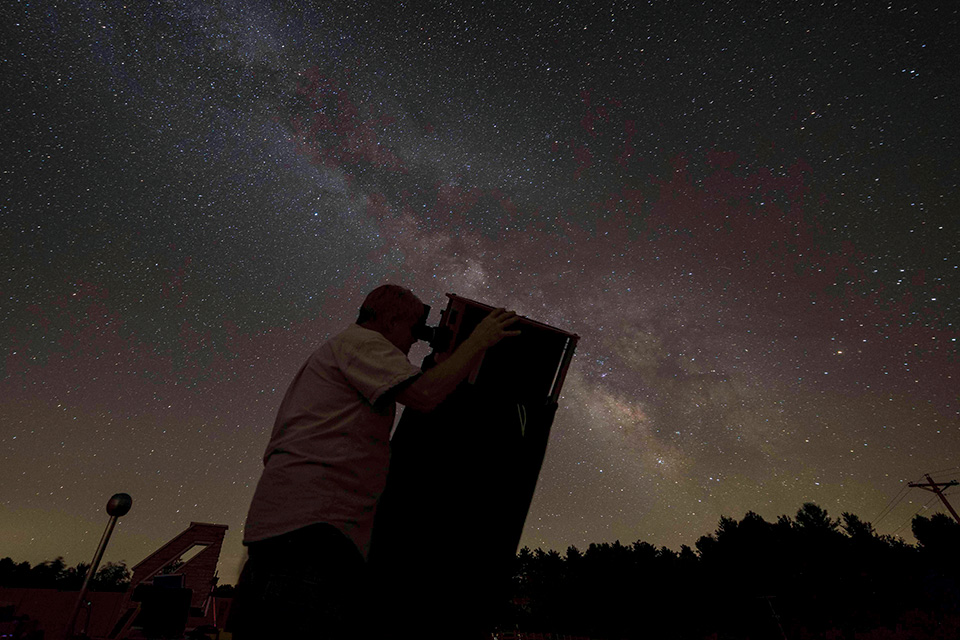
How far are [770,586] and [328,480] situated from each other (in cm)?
4746

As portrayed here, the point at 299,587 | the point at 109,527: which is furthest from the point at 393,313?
the point at 109,527

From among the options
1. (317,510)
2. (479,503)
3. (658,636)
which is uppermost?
(479,503)

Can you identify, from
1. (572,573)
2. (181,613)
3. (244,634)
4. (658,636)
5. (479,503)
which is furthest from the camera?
(572,573)

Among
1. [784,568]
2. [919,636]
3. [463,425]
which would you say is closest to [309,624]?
[463,425]

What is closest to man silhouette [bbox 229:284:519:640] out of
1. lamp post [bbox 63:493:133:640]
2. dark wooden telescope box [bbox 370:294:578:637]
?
dark wooden telescope box [bbox 370:294:578:637]

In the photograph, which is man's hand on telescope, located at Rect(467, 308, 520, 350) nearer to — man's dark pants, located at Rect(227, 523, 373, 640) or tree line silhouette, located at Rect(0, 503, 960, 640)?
man's dark pants, located at Rect(227, 523, 373, 640)

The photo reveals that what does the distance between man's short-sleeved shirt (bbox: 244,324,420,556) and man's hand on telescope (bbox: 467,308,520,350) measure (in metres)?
0.34

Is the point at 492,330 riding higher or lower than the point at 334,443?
higher

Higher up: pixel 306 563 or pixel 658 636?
pixel 306 563

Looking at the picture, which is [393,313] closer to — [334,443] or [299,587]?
[334,443]

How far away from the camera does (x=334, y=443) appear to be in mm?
1423

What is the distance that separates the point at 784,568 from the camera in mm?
36406

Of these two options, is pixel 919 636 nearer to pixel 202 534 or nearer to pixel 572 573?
pixel 572 573

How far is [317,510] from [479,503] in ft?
2.57
